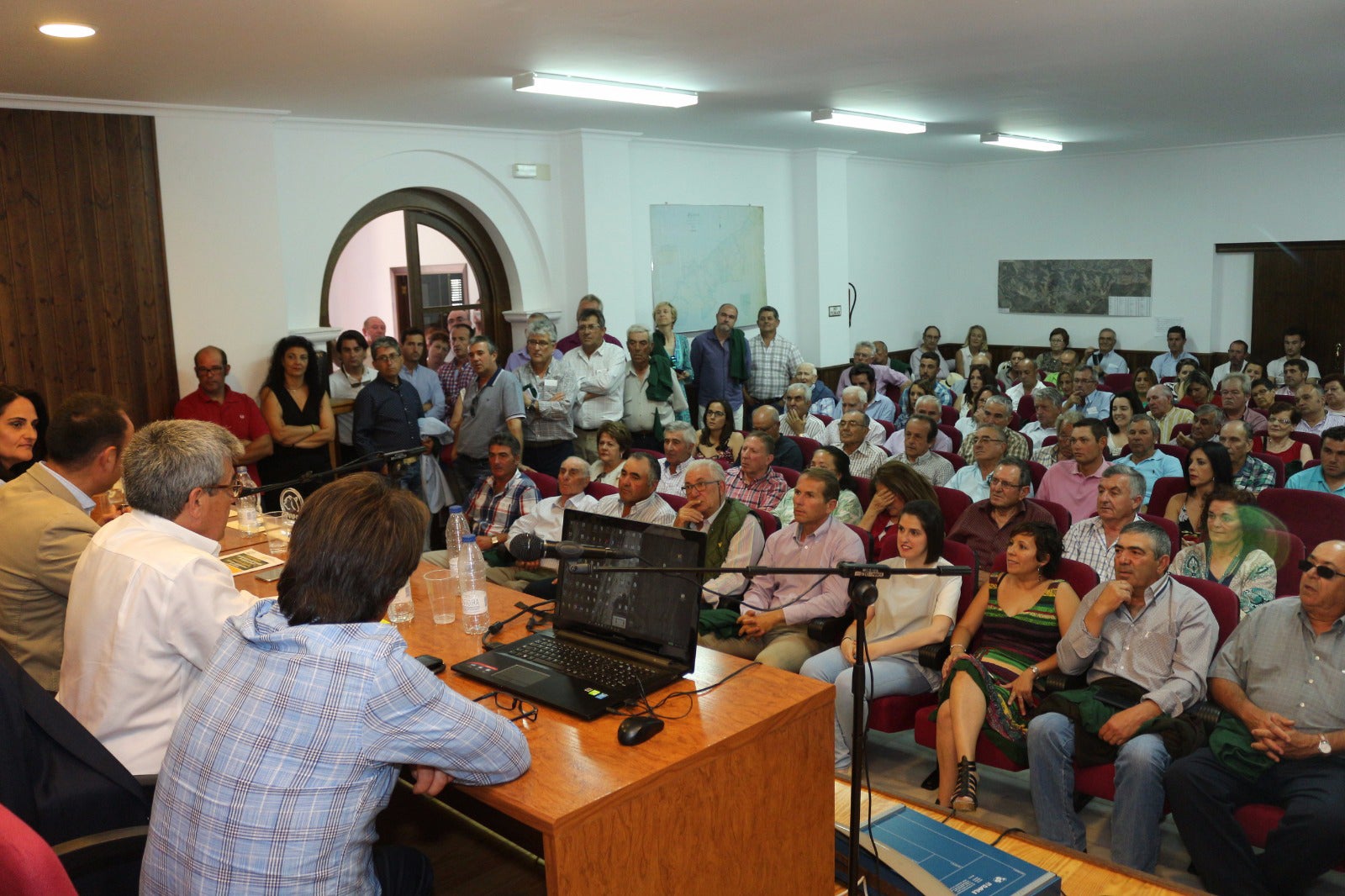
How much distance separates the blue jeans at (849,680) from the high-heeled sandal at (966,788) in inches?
15.2

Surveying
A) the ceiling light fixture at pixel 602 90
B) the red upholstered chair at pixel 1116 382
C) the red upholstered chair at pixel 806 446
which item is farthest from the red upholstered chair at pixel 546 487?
the red upholstered chair at pixel 1116 382

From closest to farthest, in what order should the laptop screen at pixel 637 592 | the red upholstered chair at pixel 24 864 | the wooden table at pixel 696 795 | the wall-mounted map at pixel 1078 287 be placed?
the red upholstered chair at pixel 24 864
the wooden table at pixel 696 795
the laptop screen at pixel 637 592
the wall-mounted map at pixel 1078 287

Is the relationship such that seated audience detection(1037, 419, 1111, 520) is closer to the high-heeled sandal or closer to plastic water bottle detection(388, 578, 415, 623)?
the high-heeled sandal

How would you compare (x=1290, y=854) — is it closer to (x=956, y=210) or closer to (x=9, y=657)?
(x=9, y=657)

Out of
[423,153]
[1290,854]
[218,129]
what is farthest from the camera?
[423,153]

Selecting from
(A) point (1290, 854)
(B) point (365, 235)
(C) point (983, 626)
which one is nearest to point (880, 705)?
(C) point (983, 626)

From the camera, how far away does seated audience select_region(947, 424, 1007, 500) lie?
5.86m

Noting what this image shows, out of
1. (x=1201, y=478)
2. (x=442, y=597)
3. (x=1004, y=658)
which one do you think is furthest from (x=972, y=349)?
(x=442, y=597)

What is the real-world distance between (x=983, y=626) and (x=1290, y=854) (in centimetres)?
125

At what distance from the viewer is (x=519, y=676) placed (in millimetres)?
2523

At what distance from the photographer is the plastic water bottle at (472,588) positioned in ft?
9.72

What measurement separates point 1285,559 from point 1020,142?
7307mm

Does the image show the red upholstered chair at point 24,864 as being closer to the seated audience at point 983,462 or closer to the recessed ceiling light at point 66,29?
the recessed ceiling light at point 66,29

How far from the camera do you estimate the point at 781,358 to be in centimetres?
958
